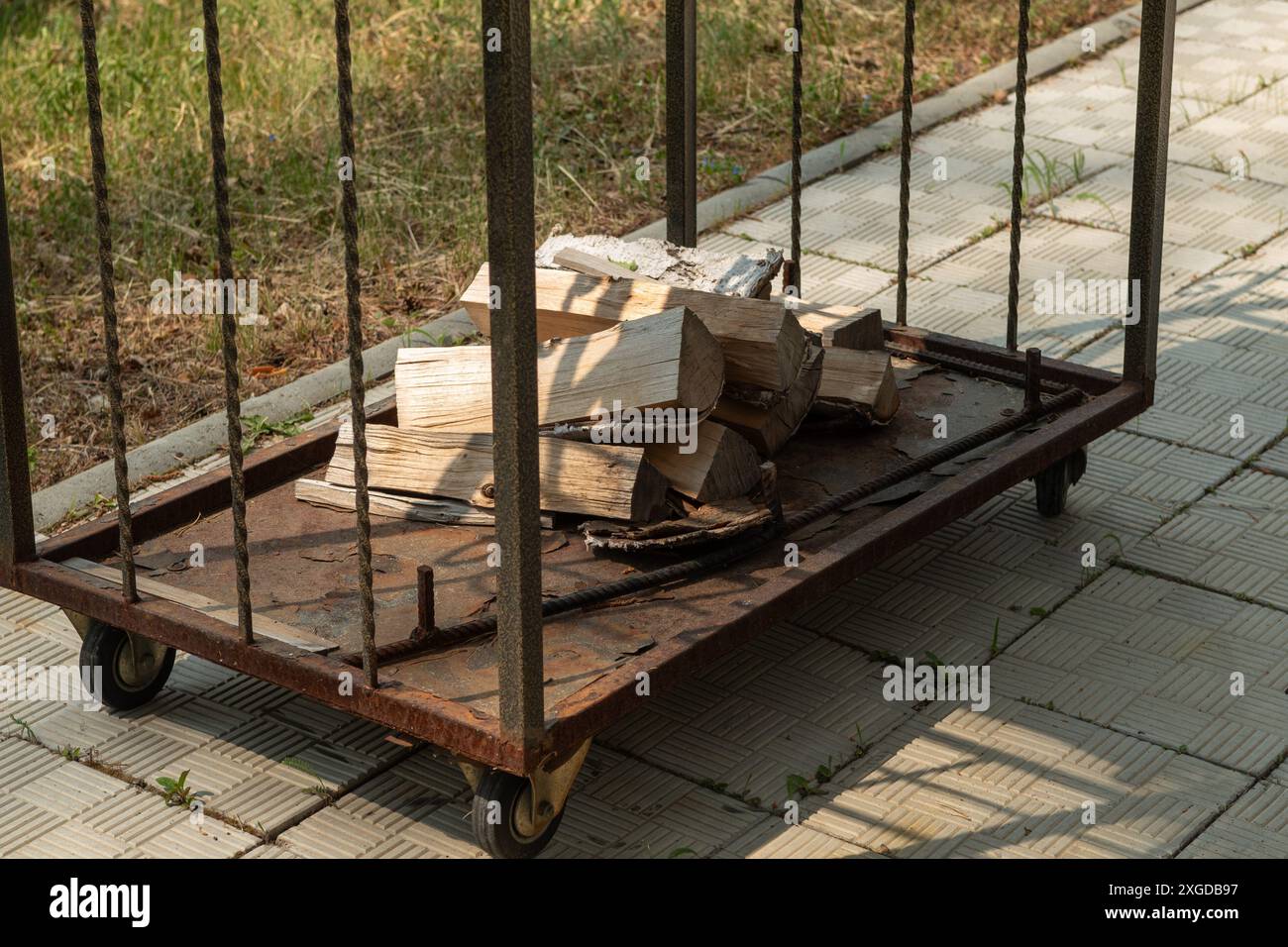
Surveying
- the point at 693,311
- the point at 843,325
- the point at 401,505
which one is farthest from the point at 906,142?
the point at 401,505

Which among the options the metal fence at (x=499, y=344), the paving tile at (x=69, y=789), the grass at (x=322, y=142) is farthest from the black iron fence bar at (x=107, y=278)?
the grass at (x=322, y=142)

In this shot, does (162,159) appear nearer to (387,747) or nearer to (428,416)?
(428,416)

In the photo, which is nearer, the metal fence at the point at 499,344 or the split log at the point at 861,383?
the metal fence at the point at 499,344

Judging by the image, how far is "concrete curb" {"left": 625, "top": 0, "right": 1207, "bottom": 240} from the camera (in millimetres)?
7363

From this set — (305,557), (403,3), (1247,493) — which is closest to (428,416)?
(305,557)

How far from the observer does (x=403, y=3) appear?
373 inches

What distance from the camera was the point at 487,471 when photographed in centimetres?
441

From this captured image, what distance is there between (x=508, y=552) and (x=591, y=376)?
46.2 inches

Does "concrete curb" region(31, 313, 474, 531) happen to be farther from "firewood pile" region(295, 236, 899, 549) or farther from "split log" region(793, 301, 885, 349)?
"split log" region(793, 301, 885, 349)

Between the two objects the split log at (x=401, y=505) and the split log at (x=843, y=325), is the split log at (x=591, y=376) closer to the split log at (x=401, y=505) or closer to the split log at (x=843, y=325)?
the split log at (x=401, y=505)

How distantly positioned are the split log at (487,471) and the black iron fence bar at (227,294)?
0.58 metres

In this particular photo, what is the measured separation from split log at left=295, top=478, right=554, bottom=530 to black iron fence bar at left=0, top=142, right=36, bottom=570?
0.71m

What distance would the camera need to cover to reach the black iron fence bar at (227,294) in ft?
10.5

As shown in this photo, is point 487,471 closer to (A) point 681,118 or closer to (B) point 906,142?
(A) point 681,118
